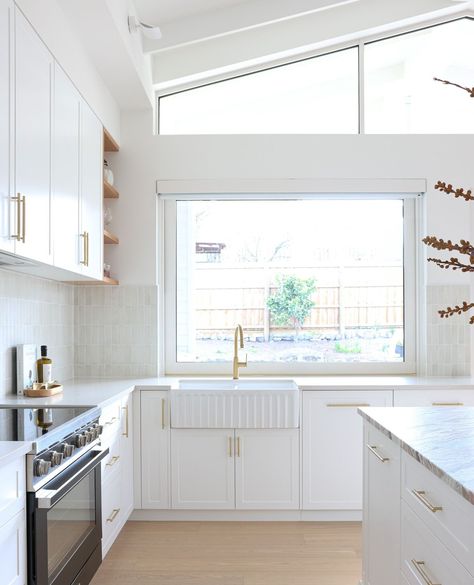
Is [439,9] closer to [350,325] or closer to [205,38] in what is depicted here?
[205,38]

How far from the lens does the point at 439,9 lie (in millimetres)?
4301

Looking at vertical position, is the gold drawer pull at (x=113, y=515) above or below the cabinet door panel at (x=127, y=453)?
below

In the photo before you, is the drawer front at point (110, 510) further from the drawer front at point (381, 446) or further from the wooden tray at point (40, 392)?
the drawer front at point (381, 446)

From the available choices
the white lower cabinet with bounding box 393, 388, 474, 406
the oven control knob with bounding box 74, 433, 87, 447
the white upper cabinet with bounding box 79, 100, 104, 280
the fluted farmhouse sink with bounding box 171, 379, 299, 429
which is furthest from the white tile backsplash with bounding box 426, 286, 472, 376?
the oven control knob with bounding box 74, 433, 87, 447

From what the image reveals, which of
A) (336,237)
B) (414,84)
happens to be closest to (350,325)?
(336,237)

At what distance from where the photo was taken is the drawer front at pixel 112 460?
306cm

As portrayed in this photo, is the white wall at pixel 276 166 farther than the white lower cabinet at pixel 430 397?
Yes

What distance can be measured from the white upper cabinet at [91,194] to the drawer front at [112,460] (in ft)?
2.93

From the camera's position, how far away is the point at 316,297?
446cm

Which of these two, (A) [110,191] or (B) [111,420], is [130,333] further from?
(B) [111,420]

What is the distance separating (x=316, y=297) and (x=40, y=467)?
2787mm

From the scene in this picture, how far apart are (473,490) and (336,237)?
316 cm

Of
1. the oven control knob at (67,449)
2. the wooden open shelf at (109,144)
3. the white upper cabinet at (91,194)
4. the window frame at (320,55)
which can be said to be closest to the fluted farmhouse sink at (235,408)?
the white upper cabinet at (91,194)

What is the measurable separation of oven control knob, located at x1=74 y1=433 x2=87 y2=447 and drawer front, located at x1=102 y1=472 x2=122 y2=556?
0.66 m
